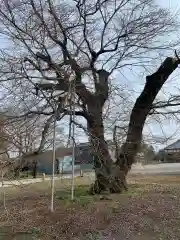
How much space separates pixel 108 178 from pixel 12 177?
10.3ft

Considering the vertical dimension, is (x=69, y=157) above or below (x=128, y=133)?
below

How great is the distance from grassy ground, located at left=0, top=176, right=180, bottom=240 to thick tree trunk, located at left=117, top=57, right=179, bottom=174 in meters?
1.58

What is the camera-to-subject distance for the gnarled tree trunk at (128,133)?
1383 centimetres

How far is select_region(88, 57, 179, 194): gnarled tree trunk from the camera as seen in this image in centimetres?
1383

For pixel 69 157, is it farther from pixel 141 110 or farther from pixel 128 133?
pixel 141 110

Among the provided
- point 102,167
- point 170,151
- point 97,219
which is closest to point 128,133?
point 102,167

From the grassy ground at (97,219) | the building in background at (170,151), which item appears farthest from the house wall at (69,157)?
the building in background at (170,151)

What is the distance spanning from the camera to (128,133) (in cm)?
1413

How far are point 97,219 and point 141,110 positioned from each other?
16.2 feet

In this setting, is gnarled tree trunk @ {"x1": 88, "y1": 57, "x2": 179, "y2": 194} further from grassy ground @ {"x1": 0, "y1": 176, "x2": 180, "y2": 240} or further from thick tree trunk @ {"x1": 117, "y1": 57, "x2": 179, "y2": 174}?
grassy ground @ {"x1": 0, "y1": 176, "x2": 180, "y2": 240}

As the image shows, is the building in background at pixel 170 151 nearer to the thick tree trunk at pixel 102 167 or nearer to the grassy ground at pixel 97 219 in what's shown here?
the thick tree trunk at pixel 102 167

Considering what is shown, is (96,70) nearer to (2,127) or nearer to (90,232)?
(2,127)

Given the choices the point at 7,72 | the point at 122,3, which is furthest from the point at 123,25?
the point at 7,72

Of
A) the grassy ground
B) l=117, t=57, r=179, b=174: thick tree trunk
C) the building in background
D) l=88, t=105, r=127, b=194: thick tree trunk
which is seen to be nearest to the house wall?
l=88, t=105, r=127, b=194: thick tree trunk
